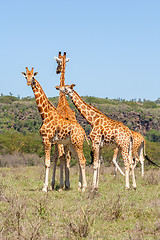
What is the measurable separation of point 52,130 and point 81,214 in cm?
480

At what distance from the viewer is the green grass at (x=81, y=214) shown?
7305 millimetres

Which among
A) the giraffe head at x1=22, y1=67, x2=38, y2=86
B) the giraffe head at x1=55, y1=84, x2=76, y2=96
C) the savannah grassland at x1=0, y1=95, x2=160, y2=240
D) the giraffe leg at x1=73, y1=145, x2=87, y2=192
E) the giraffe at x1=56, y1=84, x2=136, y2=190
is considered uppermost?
the giraffe head at x1=22, y1=67, x2=38, y2=86

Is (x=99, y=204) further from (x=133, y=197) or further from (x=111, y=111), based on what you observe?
(x=111, y=111)

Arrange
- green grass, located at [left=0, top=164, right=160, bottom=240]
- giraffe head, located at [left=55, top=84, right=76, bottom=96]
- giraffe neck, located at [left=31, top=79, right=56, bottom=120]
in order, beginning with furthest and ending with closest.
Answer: giraffe head, located at [left=55, top=84, right=76, bottom=96] → giraffe neck, located at [left=31, top=79, right=56, bottom=120] → green grass, located at [left=0, top=164, right=160, bottom=240]

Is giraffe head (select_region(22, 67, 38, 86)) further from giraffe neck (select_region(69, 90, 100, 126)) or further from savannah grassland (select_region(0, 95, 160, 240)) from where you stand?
savannah grassland (select_region(0, 95, 160, 240))

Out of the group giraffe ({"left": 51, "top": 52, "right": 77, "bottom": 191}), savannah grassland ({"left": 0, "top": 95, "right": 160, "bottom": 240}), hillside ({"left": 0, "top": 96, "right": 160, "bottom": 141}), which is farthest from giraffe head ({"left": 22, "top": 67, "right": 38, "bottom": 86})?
hillside ({"left": 0, "top": 96, "right": 160, "bottom": 141})

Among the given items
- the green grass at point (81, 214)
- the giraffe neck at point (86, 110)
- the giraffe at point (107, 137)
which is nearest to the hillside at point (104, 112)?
the giraffe neck at point (86, 110)

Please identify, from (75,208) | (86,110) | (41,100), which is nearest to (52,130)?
(41,100)

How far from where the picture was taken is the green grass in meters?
7.30

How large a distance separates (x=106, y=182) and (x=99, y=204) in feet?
17.0

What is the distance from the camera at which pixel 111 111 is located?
2274 inches

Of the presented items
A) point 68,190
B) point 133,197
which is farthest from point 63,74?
point 133,197

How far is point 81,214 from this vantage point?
7852 millimetres

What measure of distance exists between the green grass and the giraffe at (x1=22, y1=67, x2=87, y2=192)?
1.13 meters
